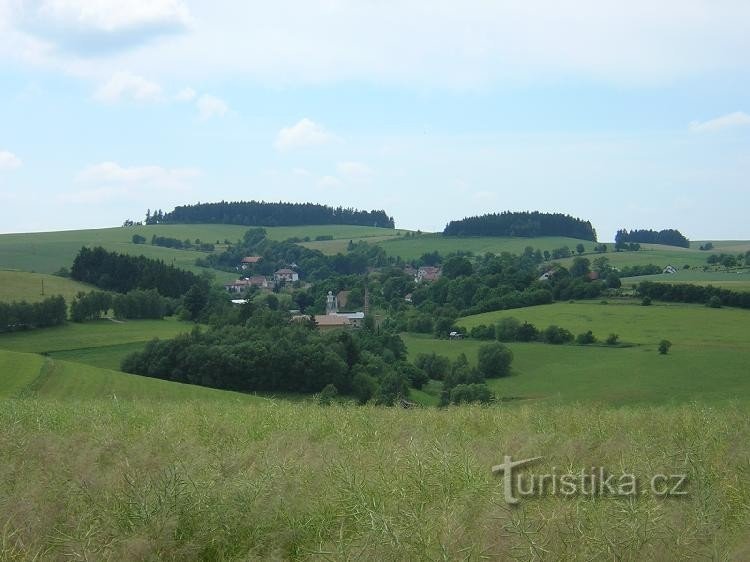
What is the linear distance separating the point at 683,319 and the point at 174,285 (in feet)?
163

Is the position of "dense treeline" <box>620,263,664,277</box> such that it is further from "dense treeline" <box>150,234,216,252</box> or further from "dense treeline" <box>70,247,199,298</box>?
"dense treeline" <box>150,234,216,252</box>

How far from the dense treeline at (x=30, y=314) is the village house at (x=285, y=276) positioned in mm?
59130

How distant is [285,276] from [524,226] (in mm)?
47780

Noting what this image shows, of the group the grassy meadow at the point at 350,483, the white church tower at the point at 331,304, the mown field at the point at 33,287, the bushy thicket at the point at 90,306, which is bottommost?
the white church tower at the point at 331,304

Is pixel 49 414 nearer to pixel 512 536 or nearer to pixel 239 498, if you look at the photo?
pixel 239 498

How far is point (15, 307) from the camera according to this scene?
188 ft

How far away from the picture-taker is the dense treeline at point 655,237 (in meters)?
145

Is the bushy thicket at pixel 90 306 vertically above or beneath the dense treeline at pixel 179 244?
beneath

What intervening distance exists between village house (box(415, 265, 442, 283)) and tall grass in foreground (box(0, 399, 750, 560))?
95.5 metres

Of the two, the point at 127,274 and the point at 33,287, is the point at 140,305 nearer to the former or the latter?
the point at 33,287

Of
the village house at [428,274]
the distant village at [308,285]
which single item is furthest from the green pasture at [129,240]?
the village house at [428,274]

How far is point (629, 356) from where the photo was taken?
5056 centimetres

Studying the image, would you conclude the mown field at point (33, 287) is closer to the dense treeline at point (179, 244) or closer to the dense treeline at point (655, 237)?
the dense treeline at point (179, 244)

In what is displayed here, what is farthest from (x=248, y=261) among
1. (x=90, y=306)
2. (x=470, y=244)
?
(x=90, y=306)
